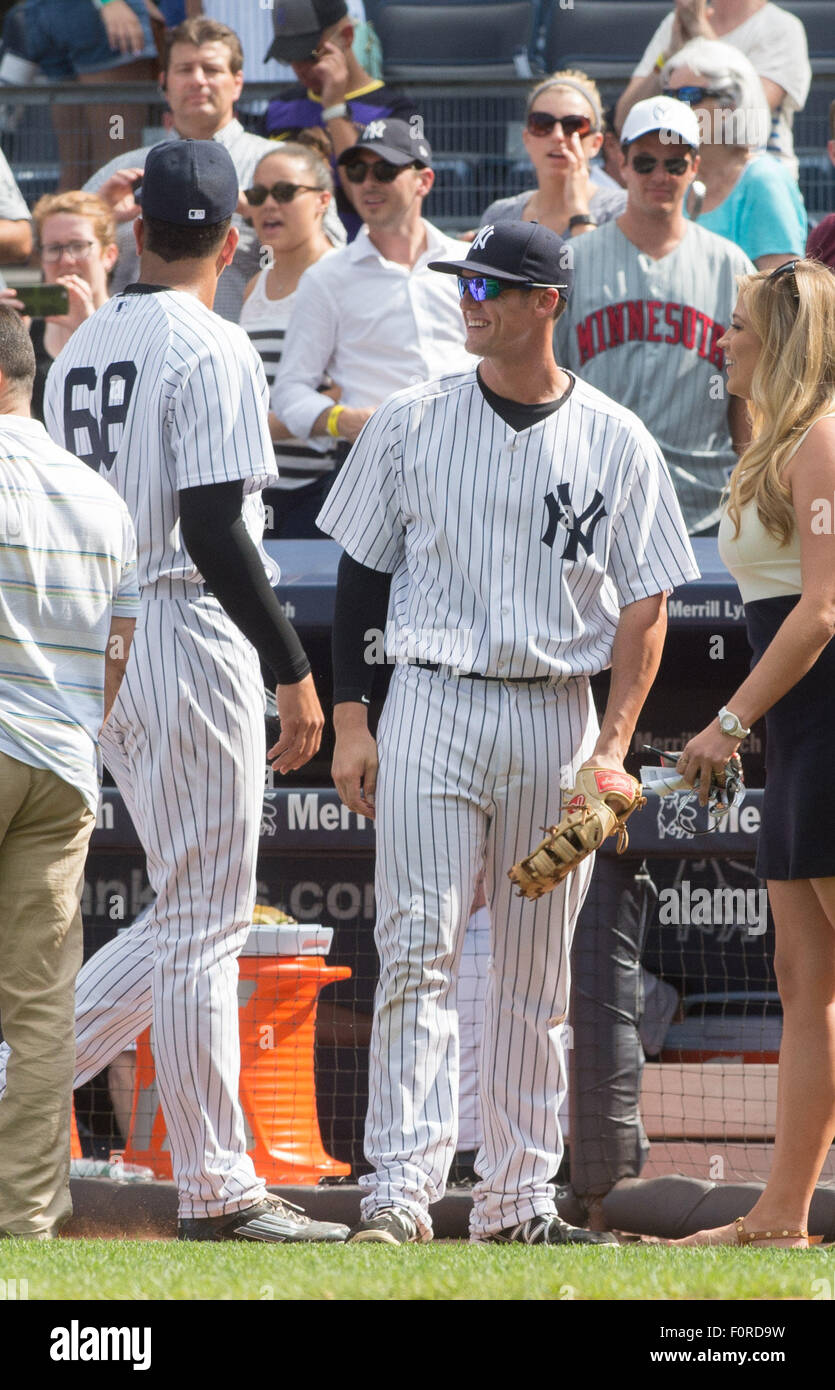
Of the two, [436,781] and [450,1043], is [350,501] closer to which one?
[436,781]

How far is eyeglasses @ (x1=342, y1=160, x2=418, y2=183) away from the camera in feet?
20.5

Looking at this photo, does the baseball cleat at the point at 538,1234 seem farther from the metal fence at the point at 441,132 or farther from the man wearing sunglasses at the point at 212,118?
the metal fence at the point at 441,132

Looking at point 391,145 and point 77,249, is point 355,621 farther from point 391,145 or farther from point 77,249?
point 77,249

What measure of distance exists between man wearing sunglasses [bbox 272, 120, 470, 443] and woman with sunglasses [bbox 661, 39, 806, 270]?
1.07 m

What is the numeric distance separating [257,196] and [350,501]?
3355mm

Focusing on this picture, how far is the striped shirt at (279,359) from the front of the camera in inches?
245

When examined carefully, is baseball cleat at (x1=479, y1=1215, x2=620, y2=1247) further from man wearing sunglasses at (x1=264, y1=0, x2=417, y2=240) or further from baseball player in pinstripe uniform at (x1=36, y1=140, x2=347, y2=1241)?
man wearing sunglasses at (x1=264, y1=0, x2=417, y2=240)

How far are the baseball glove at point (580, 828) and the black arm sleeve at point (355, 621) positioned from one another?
53 centimetres

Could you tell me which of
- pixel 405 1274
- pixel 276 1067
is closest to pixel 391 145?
pixel 276 1067

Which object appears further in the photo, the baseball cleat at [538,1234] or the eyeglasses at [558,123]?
the eyeglasses at [558,123]

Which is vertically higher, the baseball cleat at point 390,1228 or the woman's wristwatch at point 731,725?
the woman's wristwatch at point 731,725

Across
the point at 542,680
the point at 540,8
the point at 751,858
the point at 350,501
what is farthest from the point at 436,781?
the point at 540,8

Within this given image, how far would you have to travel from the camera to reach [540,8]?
1080 centimetres

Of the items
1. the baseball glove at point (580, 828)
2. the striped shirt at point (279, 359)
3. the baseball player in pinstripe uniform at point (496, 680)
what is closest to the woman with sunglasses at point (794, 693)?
the baseball glove at point (580, 828)
